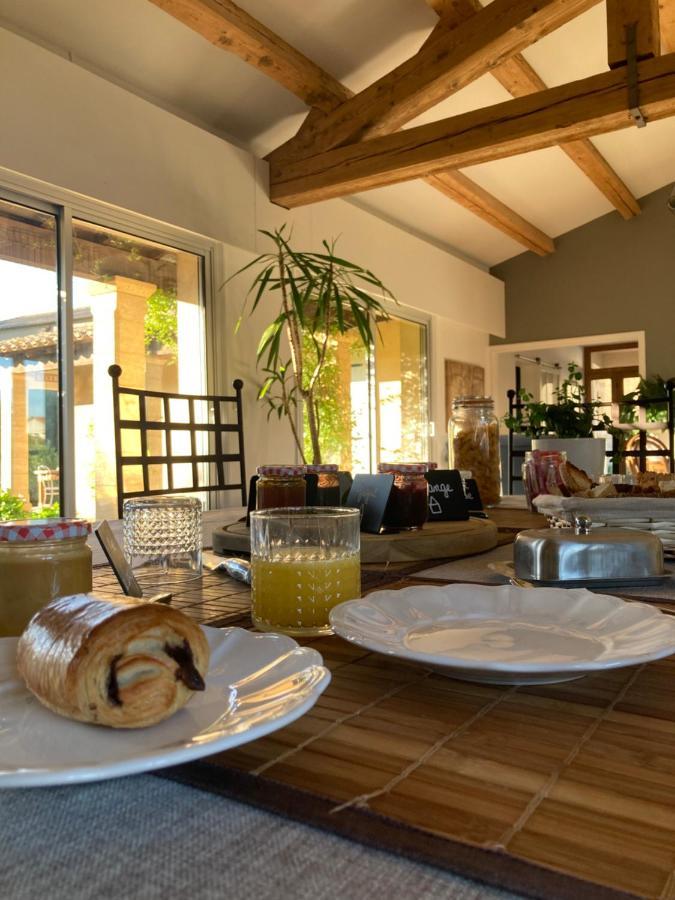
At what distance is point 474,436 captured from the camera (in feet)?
6.44

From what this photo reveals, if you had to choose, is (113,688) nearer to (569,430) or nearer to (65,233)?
(569,430)

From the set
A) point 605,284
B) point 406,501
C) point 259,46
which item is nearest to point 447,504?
point 406,501

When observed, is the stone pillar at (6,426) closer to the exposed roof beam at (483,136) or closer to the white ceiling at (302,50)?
the white ceiling at (302,50)

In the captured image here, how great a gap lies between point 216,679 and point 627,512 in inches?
32.6

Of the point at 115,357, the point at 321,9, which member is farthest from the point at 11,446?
the point at 321,9

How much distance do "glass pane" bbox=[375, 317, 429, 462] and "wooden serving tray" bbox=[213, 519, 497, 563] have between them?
4537mm

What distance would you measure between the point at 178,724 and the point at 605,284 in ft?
25.1

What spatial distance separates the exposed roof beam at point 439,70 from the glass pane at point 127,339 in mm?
1097

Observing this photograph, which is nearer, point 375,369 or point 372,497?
point 372,497

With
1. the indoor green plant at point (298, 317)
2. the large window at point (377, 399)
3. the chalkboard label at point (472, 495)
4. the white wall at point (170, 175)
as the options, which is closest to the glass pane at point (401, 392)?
the large window at point (377, 399)

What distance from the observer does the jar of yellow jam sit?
0.68m

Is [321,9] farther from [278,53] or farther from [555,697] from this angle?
[555,697]

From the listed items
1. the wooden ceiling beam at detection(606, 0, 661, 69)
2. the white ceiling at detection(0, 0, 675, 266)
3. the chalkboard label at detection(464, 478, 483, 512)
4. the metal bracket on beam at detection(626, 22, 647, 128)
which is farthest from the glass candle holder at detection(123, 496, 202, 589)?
the wooden ceiling beam at detection(606, 0, 661, 69)

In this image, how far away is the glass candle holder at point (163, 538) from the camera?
102 centimetres
